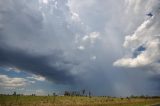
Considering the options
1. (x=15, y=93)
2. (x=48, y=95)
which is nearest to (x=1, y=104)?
(x=15, y=93)

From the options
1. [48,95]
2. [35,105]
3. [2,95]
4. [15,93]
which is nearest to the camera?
[35,105]

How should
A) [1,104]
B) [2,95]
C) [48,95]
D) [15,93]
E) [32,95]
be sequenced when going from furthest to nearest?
[48,95], [32,95], [15,93], [2,95], [1,104]

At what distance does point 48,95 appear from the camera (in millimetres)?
98812

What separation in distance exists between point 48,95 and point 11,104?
3401 cm

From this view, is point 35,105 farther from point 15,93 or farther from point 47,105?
point 15,93

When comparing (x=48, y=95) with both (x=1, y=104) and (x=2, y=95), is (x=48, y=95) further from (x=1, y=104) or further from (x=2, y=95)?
(x=1, y=104)

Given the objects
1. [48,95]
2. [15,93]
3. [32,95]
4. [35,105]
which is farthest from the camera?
[48,95]

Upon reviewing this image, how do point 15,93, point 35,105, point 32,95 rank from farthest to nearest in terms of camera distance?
point 32,95 → point 15,93 → point 35,105

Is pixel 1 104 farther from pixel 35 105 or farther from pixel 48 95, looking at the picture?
pixel 48 95

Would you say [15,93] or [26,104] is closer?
[26,104]

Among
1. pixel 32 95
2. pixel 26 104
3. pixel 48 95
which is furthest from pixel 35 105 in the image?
pixel 48 95

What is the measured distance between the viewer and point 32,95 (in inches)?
3575

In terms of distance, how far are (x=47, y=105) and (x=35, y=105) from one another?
4560mm

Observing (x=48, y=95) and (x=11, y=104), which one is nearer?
(x=11, y=104)
